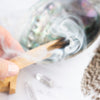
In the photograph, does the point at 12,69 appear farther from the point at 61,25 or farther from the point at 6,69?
the point at 61,25

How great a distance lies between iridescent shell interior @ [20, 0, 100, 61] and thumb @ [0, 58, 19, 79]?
0.07m

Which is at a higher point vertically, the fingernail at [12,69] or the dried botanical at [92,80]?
the fingernail at [12,69]

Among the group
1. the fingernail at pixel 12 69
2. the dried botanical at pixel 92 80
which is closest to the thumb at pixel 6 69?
the fingernail at pixel 12 69

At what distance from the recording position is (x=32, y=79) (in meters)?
0.38

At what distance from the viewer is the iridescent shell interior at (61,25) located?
0.37m

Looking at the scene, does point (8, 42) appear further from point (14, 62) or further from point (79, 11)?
point (79, 11)

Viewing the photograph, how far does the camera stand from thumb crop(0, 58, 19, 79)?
31 cm

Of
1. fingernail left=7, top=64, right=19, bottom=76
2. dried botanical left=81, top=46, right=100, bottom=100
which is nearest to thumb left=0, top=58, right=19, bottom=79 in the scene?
fingernail left=7, top=64, right=19, bottom=76

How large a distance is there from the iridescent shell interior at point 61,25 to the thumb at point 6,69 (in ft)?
0.24

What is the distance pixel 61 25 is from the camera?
0.38 metres

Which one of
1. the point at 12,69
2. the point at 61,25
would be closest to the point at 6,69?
the point at 12,69

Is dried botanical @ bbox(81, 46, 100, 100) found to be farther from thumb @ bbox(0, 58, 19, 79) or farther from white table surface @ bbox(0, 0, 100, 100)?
thumb @ bbox(0, 58, 19, 79)

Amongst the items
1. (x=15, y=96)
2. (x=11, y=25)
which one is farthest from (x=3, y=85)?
(x=11, y=25)

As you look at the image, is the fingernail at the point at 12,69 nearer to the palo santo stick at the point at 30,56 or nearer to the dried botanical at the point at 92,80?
the palo santo stick at the point at 30,56
